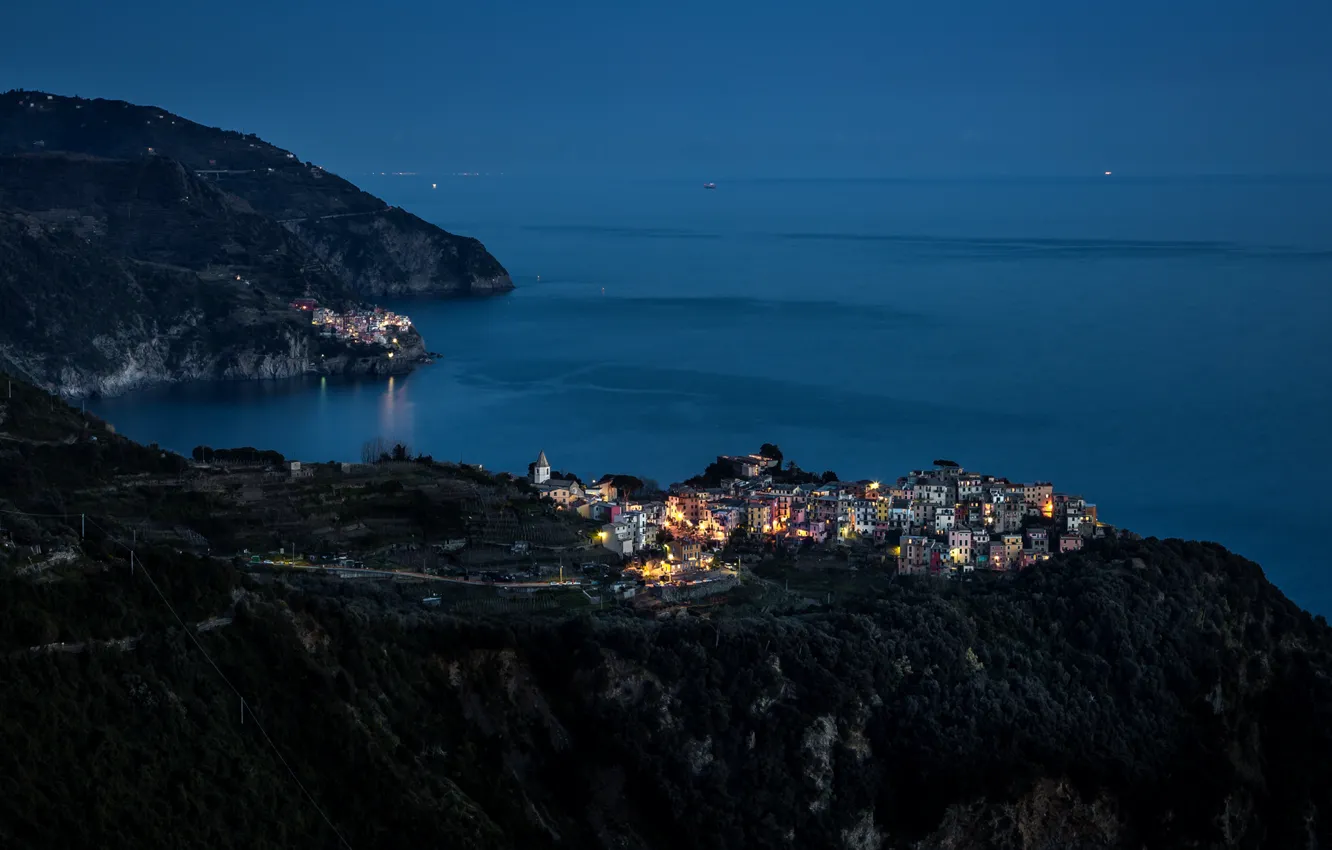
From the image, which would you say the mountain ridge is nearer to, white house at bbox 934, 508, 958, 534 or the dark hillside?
the dark hillside

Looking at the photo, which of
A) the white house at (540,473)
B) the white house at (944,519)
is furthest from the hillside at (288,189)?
the white house at (944,519)

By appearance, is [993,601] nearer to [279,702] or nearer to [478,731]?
[478,731]

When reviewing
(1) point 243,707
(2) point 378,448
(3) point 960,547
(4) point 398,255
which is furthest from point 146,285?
(1) point 243,707

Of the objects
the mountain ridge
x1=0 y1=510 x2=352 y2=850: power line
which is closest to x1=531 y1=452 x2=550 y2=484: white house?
x1=0 y1=510 x2=352 y2=850: power line

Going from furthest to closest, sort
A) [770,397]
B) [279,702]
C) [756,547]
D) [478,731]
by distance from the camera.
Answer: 1. [770,397]
2. [756,547]
3. [478,731]
4. [279,702]

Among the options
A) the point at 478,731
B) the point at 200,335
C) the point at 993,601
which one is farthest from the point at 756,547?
the point at 200,335

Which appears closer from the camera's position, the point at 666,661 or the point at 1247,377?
the point at 666,661

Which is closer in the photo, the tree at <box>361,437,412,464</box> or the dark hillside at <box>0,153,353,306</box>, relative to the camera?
the tree at <box>361,437,412,464</box>
